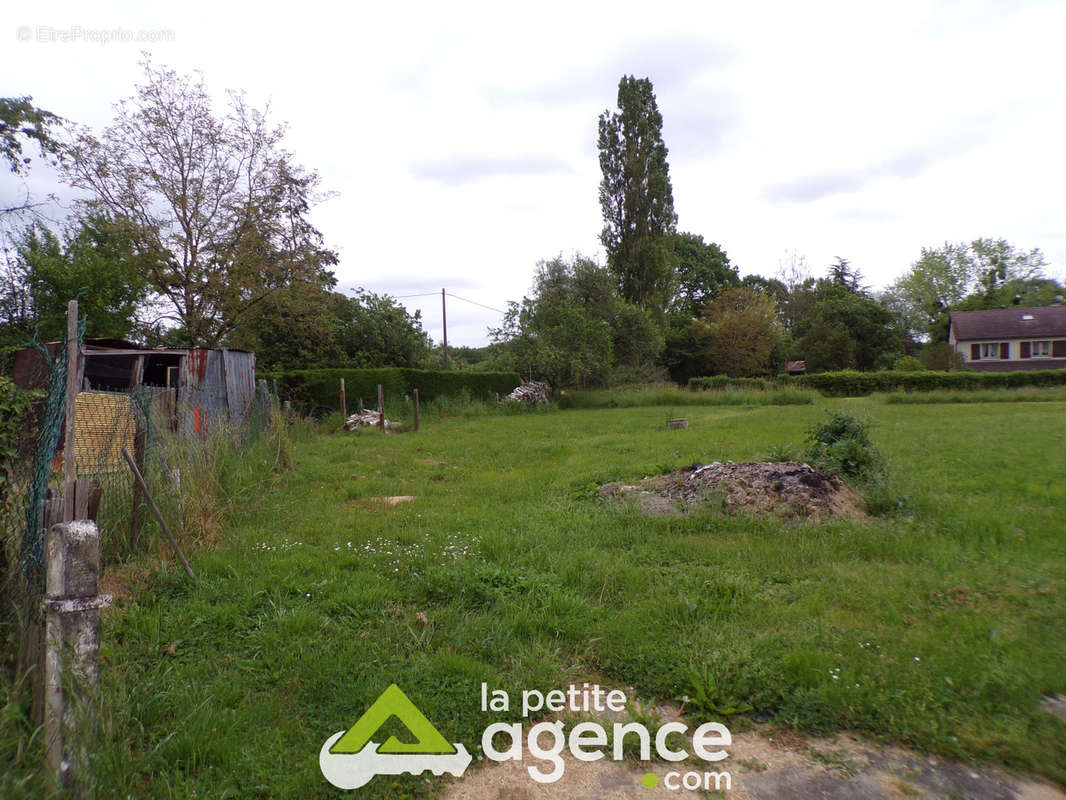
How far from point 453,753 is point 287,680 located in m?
1.01

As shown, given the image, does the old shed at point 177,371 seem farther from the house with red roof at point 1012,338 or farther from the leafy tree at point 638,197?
the house with red roof at point 1012,338

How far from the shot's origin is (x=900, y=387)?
24.4 meters

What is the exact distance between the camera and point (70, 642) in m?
2.08

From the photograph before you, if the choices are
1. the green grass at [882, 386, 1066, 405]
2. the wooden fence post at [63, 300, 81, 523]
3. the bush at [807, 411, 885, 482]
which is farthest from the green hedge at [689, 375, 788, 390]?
the wooden fence post at [63, 300, 81, 523]

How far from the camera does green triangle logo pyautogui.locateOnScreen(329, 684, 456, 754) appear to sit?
246 cm

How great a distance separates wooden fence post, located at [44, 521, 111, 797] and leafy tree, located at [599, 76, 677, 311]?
3061 centimetres

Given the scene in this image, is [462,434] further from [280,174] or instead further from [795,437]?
[280,174]

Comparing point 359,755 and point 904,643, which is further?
point 904,643

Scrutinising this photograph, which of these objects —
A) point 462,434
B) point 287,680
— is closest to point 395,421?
point 462,434

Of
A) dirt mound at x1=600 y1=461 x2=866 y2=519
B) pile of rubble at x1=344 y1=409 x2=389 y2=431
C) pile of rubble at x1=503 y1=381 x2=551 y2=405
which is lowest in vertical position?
dirt mound at x1=600 y1=461 x2=866 y2=519

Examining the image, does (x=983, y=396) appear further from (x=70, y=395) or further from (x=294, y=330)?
(x=70, y=395)

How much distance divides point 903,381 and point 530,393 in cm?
1595

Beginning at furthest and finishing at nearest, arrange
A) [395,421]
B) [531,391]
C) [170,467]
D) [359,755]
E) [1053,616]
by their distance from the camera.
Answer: [531,391]
[395,421]
[170,467]
[1053,616]
[359,755]

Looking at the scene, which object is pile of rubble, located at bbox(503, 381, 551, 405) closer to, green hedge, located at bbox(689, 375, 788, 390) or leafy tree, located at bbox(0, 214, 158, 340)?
green hedge, located at bbox(689, 375, 788, 390)
